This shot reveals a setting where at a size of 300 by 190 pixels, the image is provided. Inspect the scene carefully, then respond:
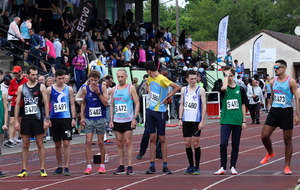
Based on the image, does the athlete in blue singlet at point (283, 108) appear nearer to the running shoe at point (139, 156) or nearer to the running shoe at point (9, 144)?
the running shoe at point (139, 156)

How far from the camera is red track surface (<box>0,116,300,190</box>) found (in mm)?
8438

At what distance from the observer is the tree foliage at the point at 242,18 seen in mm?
88750

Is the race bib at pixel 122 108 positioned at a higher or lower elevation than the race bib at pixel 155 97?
lower

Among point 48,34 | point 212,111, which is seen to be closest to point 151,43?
point 212,111

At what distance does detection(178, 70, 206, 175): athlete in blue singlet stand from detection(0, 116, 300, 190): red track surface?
0.37 m

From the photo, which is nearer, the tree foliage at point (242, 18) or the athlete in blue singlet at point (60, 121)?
the athlete in blue singlet at point (60, 121)

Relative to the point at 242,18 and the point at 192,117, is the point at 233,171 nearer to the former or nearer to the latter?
the point at 192,117

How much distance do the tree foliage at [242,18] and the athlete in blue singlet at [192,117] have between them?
78.9m

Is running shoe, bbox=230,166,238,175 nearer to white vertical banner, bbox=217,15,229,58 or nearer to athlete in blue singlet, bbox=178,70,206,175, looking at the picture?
athlete in blue singlet, bbox=178,70,206,175

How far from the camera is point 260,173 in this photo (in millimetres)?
9477

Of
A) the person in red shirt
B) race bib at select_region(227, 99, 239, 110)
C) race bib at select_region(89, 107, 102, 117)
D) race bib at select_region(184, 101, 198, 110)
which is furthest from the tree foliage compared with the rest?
race bib at select_region(89, 107, 102, 117)

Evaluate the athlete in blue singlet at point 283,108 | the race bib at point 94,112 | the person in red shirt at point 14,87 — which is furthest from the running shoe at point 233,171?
the person in red shirt at point 14,87

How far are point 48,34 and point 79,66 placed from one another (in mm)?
2587

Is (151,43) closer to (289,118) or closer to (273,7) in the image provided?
(289,118)
